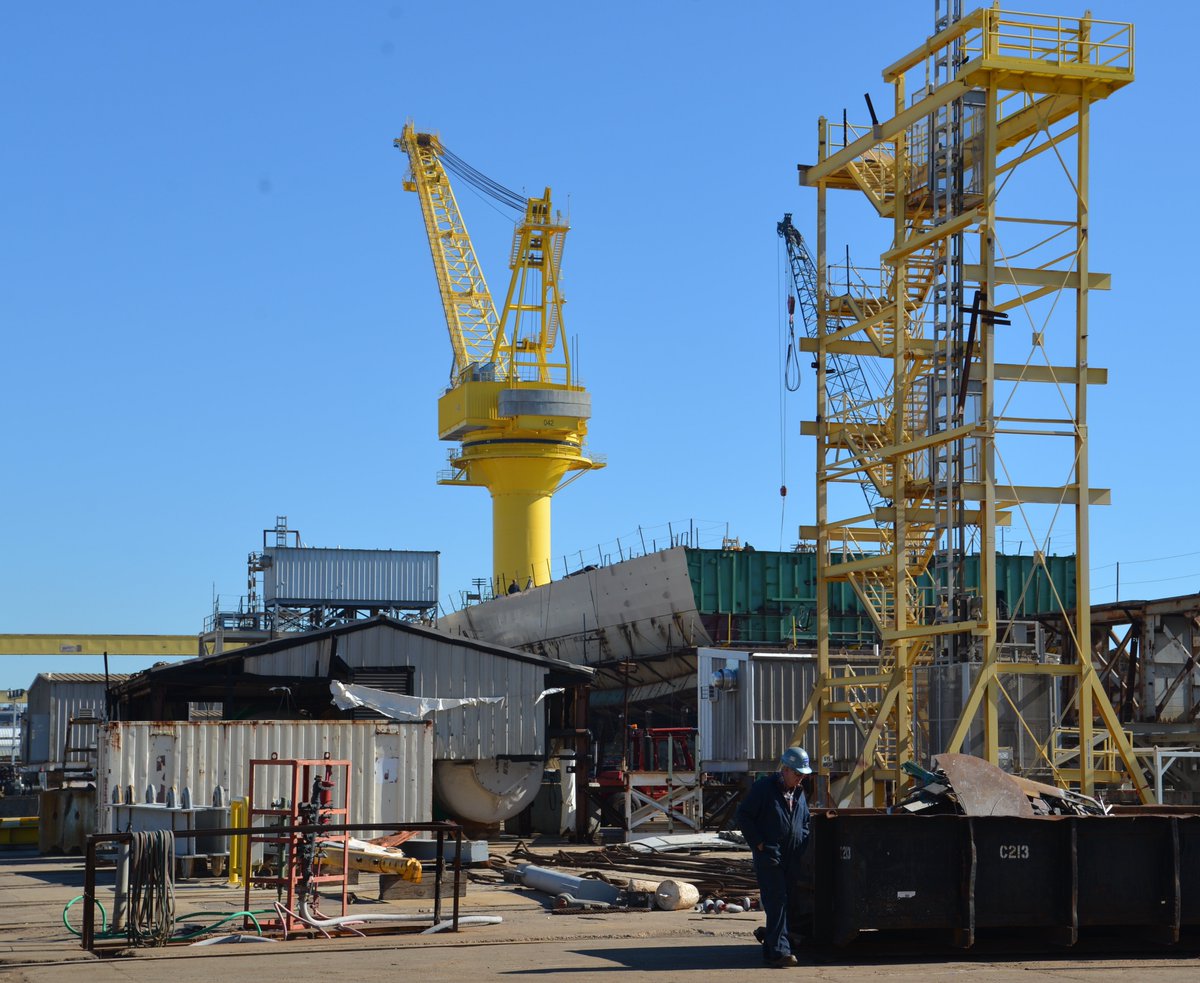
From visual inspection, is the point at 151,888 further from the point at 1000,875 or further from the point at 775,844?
the point at 1000,875

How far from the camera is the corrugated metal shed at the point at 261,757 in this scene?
97.7ft

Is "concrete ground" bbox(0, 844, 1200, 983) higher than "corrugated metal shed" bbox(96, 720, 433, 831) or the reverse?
the reverse

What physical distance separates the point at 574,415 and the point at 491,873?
60.2 m

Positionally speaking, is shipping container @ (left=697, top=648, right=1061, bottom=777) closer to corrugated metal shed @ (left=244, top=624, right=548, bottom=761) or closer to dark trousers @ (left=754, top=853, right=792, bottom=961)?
corrugated metal shed @ (left=244, top=624, right=548, bottom=761)

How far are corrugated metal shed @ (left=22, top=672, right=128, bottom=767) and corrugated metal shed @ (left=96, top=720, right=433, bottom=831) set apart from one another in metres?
39.4

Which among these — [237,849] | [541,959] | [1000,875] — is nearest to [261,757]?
[237,849]

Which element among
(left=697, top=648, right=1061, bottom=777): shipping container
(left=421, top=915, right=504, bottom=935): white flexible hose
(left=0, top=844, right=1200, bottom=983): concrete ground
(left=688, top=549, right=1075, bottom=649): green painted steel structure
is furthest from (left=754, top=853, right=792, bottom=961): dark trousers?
(left=688, top=549, right=1075, bottom=649): green painted steel structure

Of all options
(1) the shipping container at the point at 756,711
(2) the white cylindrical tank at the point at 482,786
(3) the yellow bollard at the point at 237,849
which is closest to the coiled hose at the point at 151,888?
(3) the yellow bollard at the point at 237,849

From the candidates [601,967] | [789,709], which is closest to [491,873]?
[601,967]

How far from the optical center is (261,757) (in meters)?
30.5

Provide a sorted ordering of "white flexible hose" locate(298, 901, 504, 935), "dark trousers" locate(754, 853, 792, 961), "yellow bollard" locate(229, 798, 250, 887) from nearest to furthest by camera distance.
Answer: "dark trousers" locate(754, 853, 792, 961)
"white flexible hose" locate(298, 901, 504, 935)
"yellow bollard" locate(229, 798, 250, 887)

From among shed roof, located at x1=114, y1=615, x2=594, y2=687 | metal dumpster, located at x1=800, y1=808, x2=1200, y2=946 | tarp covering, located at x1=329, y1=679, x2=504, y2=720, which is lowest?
metal dumpster, located at x1=800, y1=808, x2=1200, y2=946

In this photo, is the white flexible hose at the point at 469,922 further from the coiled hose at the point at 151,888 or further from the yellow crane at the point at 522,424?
the yellow crane at the point at 522,424

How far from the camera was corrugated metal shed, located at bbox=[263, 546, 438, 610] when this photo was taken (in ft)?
255
